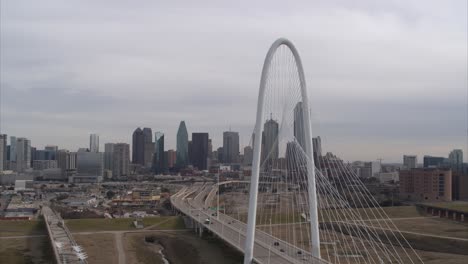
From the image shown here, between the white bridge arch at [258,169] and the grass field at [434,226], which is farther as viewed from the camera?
the grass field at [434,226]

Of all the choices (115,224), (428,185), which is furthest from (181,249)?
(428,185)

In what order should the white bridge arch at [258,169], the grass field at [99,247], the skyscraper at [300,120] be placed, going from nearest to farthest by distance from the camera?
the white bridge arch at [258,169] < the skyscraper at [300,120] < the grass field at [99,247]

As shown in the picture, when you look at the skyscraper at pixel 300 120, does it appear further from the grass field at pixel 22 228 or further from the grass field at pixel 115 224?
the grass field at pixel 22 228

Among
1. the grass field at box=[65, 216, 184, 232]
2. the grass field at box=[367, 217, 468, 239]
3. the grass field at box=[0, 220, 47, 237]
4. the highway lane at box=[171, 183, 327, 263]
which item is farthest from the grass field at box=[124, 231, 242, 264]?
the grass field at box=[367, 217, 468, 239]

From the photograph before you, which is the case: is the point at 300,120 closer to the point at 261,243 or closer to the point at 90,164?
the point at 261,243

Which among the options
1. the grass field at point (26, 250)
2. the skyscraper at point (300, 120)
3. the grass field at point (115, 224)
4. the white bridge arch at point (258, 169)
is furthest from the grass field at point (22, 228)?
the skyscraper at point (300, 120)
